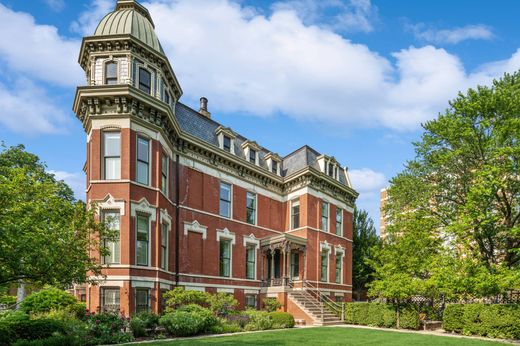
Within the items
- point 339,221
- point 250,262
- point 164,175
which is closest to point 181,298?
point 164,175

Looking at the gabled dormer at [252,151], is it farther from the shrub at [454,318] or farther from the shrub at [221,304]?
the shrub at [454,318]

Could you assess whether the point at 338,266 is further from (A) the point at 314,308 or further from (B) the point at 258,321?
(B) the point at 258,321

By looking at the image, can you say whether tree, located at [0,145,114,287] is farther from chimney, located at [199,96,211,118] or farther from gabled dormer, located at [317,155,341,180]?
gabled dormer, located at [317,155,341,180]

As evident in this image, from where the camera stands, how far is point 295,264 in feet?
103

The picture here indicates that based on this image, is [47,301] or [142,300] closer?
[47,301]

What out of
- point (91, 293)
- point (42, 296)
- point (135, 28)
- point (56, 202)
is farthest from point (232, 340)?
point (135, 28)

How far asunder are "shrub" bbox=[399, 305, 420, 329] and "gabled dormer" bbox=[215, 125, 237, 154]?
1397cm

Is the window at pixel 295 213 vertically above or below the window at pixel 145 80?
below

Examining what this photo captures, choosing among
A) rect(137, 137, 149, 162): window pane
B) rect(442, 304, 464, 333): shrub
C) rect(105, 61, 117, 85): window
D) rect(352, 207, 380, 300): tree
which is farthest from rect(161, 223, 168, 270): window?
rect(352, 207, 380, 300): tree

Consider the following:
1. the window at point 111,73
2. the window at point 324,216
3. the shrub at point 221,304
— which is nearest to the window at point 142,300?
the shrub at point 221,304

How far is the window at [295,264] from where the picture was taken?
31281 millimetres

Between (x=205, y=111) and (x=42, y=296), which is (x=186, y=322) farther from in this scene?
(x=205, y=111)

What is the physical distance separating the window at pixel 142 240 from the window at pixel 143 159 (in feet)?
5.92

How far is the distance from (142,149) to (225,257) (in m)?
9.50
